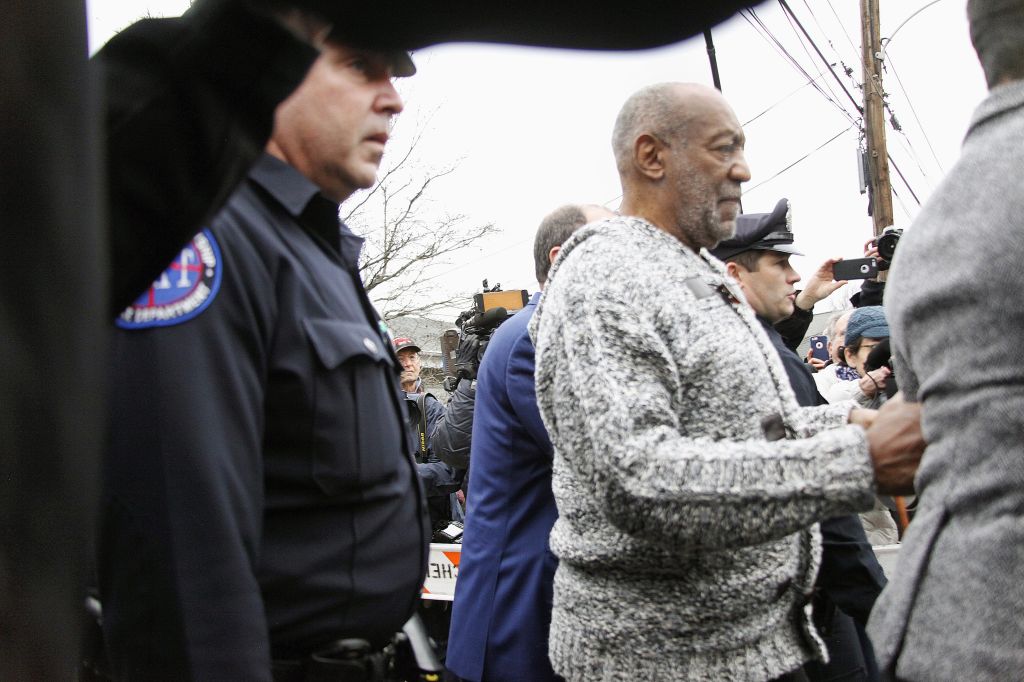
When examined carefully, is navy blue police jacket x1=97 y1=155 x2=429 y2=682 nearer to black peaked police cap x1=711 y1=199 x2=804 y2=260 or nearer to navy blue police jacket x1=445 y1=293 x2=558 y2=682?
navy blue police jacket x1=445 y1=293 x2=558 y2=682

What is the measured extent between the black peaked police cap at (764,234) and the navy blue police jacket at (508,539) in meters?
1.75

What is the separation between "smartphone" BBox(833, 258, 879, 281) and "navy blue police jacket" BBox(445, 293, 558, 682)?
2.60 m

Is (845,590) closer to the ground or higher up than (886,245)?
closer to the ground

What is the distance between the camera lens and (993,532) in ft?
4.25

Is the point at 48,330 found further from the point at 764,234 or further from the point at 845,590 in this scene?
the point at 764,234

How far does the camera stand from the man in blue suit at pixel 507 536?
7.78 feet

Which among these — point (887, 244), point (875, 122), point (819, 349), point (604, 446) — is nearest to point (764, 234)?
point (887, 244)

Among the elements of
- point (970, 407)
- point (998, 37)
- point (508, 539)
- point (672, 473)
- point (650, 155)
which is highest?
point (998, 37)

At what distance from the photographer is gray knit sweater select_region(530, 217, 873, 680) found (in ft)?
5.04

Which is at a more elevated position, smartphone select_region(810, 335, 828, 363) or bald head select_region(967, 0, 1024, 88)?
bald head select_region(967, 0, 1024, 88)

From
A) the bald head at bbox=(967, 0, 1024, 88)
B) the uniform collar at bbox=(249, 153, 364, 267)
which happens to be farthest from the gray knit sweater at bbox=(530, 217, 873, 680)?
the bald head at bbox=(967, 0, 1024, 88)

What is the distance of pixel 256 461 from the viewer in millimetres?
1372

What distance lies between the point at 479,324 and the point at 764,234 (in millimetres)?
2117

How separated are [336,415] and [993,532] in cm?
99
